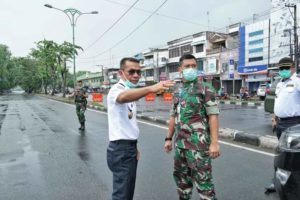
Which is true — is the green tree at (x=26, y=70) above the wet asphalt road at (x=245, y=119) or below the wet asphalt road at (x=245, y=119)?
above

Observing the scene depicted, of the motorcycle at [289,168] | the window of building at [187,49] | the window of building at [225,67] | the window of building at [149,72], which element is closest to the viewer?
the motorcycle at [289,168]

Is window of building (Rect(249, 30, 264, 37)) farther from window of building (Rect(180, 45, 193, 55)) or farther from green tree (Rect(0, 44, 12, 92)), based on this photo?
green tree (Rect(0, 44, 12, 92))

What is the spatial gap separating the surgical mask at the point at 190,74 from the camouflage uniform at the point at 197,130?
0.23 feet

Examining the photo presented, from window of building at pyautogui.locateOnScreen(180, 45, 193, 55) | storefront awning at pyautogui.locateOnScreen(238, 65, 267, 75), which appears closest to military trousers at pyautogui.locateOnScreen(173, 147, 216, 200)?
storefront awning at pyautogui.locateOnScreen(238, 65, 267, 75)

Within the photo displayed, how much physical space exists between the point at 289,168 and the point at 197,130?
908mm

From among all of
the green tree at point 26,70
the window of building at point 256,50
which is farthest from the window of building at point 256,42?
the green tree at point 26,70

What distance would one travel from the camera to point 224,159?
6.34 metres

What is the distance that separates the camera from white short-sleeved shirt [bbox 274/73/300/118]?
14.3 feet

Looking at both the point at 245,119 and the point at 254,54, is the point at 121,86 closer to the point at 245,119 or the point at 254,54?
the point at 245,119

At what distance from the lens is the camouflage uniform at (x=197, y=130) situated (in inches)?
130

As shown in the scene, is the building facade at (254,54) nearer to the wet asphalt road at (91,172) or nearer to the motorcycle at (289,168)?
the wet asphalt road at (91,172)

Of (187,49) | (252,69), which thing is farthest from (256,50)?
(187,49)

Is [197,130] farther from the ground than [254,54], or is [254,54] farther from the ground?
[254,54]

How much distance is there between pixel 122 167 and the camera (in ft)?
10.0
